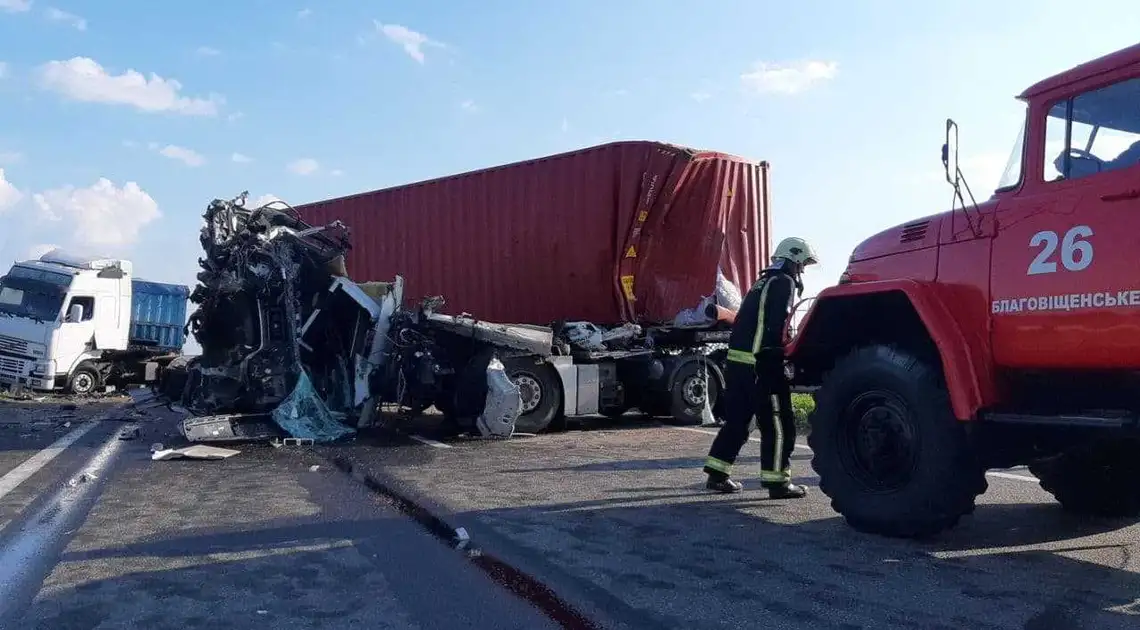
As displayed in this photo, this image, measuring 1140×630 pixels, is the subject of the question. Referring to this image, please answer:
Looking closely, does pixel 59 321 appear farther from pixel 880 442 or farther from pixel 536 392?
pixel 880 442

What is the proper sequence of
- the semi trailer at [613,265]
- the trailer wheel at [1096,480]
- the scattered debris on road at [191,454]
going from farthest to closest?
the semi trailer at [613,265] → the scattered debris on road at [191,454] → the trailer wheel at [1096,480]

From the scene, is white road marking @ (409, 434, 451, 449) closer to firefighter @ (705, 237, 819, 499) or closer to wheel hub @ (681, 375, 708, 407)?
wheel hub @ (681, 375, 708, 407)

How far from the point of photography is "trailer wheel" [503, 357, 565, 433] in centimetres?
1034

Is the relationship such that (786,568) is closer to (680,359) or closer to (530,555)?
(530,555)

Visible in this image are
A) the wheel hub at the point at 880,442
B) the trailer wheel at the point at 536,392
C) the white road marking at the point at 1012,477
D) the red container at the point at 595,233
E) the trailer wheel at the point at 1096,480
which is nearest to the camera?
the wheel hub at the point at 880,442

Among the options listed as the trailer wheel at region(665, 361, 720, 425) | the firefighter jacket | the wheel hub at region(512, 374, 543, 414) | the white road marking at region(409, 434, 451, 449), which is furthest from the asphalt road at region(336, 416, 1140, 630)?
the trailer wheel at region(665, 361, 720, 425)

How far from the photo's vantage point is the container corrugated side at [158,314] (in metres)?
20.1

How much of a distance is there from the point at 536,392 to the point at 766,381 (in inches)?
186

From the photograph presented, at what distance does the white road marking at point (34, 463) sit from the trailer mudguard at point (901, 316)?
5753mm

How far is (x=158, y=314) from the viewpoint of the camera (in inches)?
810

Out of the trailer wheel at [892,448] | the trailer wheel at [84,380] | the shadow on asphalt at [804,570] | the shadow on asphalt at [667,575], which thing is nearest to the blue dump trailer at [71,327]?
the trailer wheel at [84,380]

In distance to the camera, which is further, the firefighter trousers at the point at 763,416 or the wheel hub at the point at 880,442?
the firefighter trousers at the point at 763,416

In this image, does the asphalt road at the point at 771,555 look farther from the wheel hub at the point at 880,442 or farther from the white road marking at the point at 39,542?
the white road marking at the point at 39,542

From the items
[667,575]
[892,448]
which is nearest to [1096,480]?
[892,448]
